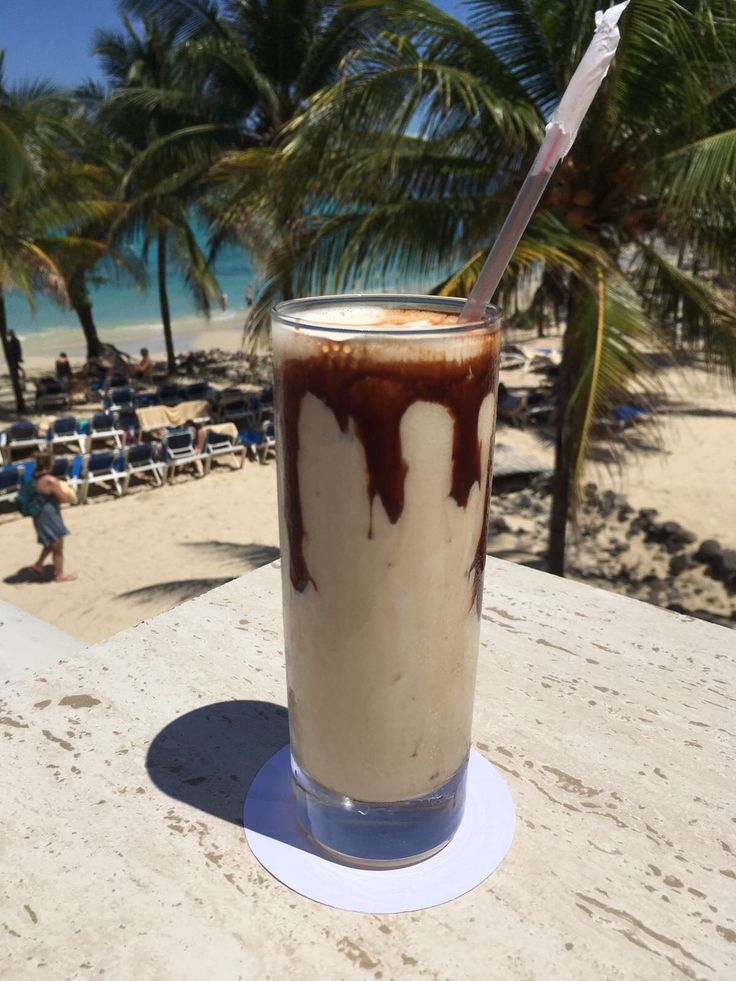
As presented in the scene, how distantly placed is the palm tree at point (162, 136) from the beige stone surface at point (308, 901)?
10.8 meters

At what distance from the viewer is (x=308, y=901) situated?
1.09 m

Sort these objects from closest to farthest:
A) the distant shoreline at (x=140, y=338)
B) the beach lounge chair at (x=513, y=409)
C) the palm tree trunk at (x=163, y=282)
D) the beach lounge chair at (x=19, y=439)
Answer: the beach lounge chair at (x=19, y=439) < the beach lounge chair at (x=513, y=409) < the palm tree trunk at (x=163, y=282) < the distant shoreline at (x=140, y=338)

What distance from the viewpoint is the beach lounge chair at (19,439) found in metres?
10.1

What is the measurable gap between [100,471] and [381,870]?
902 cm

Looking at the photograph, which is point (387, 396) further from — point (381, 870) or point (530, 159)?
point (530, 159)

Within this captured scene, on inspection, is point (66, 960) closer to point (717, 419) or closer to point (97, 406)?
point (717, 419)

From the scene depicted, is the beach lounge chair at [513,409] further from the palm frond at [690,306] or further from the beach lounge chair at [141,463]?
the palm frond at [690,306]

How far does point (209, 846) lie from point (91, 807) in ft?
0.77

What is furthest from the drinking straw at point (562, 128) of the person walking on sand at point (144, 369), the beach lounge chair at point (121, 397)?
the person walking on sand at point (144, 369)

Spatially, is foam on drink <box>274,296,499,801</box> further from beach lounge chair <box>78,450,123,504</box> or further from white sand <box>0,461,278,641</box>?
beach lounge chair <box>78,450,123,504</box>

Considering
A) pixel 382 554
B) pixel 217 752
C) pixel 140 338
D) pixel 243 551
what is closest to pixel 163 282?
pixel 243 551

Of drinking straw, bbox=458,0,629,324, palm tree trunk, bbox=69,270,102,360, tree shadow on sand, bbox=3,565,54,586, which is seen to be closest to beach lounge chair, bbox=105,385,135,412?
palm tree trunk, bbox=69,270,102,360

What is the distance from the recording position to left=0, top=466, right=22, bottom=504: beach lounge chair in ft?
27.8

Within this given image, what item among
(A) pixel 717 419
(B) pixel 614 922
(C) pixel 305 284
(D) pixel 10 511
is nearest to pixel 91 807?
(B) pixel 614 922
